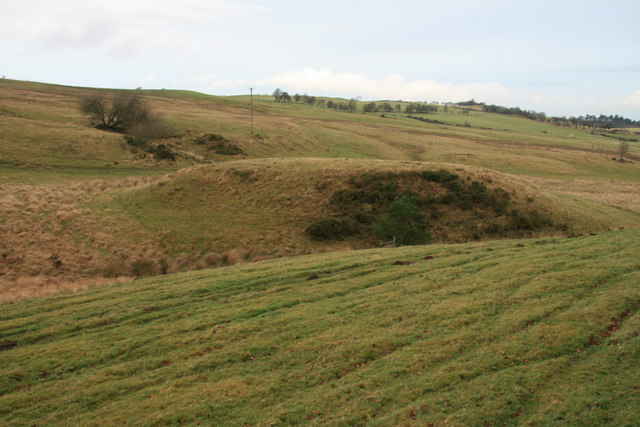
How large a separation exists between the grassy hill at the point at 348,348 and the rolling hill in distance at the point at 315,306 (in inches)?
2.3

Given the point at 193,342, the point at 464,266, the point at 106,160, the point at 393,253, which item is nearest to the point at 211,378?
the point at 193,342

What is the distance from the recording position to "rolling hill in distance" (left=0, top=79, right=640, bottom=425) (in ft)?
32.4

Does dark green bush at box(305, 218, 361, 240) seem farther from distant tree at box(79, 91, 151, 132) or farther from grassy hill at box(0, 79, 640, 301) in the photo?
distant tree at box(79, 91, 151, 132)

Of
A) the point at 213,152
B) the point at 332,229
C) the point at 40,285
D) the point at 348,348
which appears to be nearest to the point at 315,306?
the point at 348,348

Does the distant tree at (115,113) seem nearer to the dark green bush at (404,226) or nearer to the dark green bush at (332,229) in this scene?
the dark green bush at (332,229)

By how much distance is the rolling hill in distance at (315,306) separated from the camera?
389 inches

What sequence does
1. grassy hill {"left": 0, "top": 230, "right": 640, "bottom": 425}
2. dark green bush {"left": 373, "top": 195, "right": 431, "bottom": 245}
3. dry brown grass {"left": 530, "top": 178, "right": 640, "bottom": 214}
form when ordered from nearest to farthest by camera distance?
1. grassy hill {"left": 0, "top": 230, "right": 640, "bottom": 425}
2. dark green bush {"left": 373, "top": 195, "right": 431, "bottom": 245}
3. dry brown grass {"left": 530, "top": 178, "right": 640, "bottom": 214}

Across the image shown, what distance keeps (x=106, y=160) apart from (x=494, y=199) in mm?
50211

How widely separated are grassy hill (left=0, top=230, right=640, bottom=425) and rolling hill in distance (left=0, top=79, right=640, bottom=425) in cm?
6

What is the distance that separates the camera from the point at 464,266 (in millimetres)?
19250

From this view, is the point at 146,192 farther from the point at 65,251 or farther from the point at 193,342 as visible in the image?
the point at 193,342

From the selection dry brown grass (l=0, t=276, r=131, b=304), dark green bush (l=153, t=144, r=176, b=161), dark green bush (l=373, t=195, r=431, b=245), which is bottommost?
dry brown grass (l=0, t=276, r=131, b=304)

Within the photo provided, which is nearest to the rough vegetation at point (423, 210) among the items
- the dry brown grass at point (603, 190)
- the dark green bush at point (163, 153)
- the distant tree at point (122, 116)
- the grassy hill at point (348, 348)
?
the grassy hill at point (348, 348)

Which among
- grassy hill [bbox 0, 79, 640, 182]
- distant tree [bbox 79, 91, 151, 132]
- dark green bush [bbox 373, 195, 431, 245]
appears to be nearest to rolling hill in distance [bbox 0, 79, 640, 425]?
dark green bush [bbox 373, 195, 431, 245]
